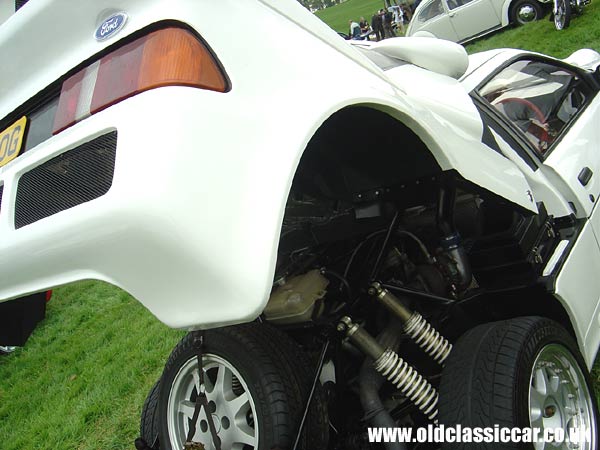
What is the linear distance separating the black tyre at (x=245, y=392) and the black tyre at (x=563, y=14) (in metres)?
8.78

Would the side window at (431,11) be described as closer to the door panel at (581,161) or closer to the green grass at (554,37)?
the green grass at (554,37)

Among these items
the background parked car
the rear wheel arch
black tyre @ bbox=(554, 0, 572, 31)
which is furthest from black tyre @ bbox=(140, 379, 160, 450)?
the background parked car

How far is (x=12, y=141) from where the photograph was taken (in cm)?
152

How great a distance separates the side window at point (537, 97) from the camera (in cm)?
262

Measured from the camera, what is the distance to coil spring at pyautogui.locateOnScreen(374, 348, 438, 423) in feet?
5.62

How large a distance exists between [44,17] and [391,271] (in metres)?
1.57

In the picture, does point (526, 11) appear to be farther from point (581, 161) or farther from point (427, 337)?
point (427, 337)

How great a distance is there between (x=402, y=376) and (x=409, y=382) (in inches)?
1.2

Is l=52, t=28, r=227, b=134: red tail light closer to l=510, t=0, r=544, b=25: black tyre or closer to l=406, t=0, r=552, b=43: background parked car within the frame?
l=406, t=0, r=552, b=43: background parked car

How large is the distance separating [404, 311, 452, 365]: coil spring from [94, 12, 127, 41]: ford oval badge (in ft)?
4.43

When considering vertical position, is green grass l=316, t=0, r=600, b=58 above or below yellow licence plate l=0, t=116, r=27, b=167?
above

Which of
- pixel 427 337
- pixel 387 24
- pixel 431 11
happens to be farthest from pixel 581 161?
pixel 387 24

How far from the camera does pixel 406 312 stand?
1.84 meters

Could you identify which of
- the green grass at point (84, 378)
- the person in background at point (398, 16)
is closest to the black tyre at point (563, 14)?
the green grass at point (84, 378)
